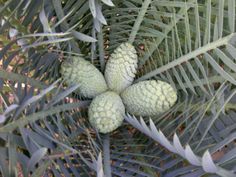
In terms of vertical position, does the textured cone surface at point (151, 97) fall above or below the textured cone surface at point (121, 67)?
below

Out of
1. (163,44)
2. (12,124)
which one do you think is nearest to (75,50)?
(163,44)

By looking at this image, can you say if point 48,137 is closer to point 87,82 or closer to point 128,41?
point 87,82

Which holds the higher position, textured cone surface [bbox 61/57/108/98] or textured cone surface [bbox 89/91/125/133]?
textured cone surface [bbox 61/57/108/98]

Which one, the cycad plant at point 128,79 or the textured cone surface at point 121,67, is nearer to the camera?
the cycad plant at point 128,79

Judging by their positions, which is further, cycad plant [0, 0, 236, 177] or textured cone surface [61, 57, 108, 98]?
textured cone surface [61, 57, 108, 98]
